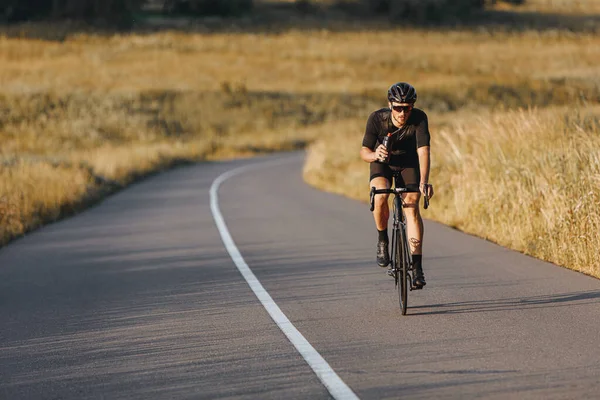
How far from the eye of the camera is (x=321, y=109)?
67250mm

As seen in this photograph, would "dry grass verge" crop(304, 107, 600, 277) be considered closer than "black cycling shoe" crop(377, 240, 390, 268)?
No

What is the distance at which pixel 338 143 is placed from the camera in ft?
114

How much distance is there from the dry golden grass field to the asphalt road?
43.1 inches

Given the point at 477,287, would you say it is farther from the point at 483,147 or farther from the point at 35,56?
the point at 35,56

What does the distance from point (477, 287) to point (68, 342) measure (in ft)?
14.3

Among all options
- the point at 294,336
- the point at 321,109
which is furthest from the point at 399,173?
the point at 321,109

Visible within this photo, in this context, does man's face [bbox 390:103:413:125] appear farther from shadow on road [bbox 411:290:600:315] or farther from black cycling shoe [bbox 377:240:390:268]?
shadow on road [bbox 411:290:600:315]

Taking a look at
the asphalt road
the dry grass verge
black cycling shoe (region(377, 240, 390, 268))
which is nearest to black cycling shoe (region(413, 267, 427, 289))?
the asphalt road

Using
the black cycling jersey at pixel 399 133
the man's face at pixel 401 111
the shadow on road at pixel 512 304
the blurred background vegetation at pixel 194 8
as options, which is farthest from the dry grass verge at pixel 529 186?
the blurred background vegetation at pixel 194 8

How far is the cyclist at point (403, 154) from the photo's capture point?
33.5ft

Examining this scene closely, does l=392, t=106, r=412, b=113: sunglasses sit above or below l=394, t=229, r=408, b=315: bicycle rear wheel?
above

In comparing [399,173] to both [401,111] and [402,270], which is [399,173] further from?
[402,270]

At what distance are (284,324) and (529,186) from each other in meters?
6.95

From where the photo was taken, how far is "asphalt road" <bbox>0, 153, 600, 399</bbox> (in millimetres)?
7738
